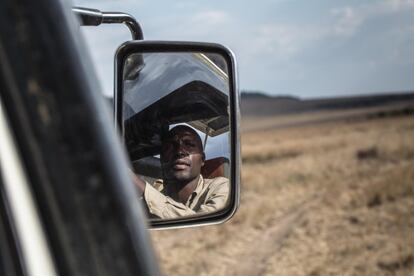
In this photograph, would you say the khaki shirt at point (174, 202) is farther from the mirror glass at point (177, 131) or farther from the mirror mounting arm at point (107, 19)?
the mirror mounting arm at point (107, 19)

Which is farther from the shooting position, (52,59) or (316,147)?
(316,147)

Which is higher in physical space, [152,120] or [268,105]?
[152,120]

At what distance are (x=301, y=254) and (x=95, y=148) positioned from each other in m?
13.1

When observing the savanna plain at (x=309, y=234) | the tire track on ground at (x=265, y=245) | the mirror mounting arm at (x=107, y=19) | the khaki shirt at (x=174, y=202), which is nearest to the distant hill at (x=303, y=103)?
the savanna plain at (x=309, y=234)

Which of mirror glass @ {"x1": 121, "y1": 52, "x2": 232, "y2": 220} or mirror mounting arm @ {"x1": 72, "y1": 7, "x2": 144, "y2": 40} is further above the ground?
mirror mounting arm @ {"x1": 72, "y1": 7, "x2": 144, "y2": 40}

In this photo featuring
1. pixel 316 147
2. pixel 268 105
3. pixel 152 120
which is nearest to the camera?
pixel 152 120

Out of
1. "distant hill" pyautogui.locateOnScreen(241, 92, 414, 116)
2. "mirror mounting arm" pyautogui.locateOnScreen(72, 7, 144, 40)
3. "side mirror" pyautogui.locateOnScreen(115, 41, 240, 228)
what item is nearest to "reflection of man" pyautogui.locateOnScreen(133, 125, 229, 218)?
"side mirror" pyautogui.locateOnScreen(115, 41, 240, 228)

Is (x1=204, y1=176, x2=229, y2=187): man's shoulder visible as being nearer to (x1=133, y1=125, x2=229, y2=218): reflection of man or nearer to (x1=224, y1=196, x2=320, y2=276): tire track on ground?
(x1=133, y1=125, x2=229, y2=218): reflection of man

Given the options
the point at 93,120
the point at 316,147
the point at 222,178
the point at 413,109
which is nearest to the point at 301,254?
the point at 222,178

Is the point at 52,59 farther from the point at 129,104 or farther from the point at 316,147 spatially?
the point at 316,147

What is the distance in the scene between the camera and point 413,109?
330 ft

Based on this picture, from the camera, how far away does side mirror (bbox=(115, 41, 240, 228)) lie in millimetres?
1609

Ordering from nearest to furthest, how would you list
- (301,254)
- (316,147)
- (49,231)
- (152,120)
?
(49,231) → (152,120) → (301,254) → (316,147)

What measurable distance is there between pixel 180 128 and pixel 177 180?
0.11m
